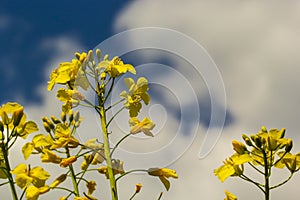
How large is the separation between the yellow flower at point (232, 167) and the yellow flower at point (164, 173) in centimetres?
53

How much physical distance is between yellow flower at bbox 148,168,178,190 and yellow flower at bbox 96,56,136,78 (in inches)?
42.2

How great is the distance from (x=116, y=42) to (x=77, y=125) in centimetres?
118

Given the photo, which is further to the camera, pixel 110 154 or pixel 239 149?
pixel 239 149

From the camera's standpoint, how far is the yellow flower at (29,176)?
5.52 meters

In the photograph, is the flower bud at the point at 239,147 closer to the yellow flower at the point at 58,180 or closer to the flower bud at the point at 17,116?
the yellow flower at the point at 58,180

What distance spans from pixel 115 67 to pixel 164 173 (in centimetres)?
123

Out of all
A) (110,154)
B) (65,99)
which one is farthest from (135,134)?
(65,99)

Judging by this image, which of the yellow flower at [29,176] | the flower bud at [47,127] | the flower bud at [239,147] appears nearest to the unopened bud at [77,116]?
the flower bud at [47,127]

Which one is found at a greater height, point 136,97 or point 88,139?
point 136,97

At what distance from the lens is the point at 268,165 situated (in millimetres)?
5605

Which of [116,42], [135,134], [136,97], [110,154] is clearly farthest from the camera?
[116,42]

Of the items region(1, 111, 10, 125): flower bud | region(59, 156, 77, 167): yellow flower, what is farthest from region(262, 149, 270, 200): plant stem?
region(1, 111, 10, 125): flower bud

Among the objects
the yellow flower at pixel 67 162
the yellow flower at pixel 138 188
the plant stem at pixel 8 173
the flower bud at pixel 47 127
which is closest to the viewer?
the plant stem at pixel 8 173

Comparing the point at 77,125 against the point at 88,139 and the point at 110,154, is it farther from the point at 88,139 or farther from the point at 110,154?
the point at 110,154
